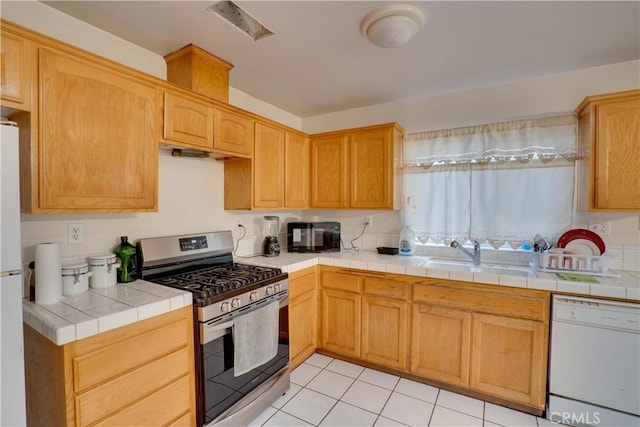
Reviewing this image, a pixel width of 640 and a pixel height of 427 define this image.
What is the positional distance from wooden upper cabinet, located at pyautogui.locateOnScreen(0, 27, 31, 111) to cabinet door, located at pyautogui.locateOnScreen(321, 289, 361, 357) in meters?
2.31

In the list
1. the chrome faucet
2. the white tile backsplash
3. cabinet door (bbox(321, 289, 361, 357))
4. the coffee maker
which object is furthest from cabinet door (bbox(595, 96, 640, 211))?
the coffee maker

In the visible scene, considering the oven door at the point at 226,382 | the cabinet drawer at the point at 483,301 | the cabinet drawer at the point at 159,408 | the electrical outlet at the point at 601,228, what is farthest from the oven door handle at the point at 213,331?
the electrical outlet at the point at 601,228

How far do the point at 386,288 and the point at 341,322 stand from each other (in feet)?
1.85

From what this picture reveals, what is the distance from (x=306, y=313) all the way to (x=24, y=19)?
8.43 feet

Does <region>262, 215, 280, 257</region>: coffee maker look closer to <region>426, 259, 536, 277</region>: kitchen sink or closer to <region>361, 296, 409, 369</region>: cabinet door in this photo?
<region>361, 296, 409, 369</region>: cabinet door

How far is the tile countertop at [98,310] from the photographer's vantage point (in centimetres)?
114

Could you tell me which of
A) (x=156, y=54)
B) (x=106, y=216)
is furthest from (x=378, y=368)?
(x=156, y=54)

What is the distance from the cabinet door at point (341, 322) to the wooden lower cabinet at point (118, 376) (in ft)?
4.40

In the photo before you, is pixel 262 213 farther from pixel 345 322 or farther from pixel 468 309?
pixel 468 309

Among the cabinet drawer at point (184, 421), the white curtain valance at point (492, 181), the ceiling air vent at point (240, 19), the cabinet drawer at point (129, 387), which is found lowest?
the cabinet drawer at point (184, 421)

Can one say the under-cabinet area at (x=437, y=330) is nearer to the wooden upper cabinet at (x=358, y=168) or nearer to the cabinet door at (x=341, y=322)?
the cabinet door at (x=341, y=322)

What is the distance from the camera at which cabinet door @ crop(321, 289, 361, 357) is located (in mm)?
2531

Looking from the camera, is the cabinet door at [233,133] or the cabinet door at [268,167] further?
the cabinet door at [268,167]

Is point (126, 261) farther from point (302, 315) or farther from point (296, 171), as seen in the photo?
point (296, 171)
